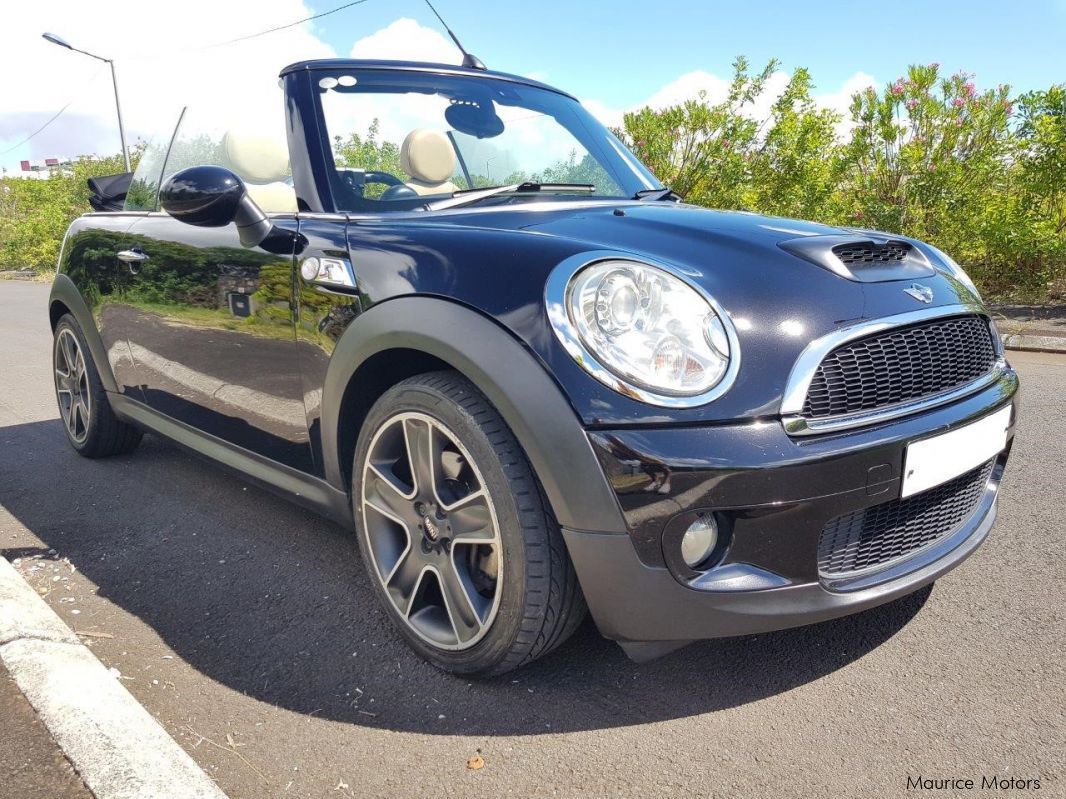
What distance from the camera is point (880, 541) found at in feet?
6.11

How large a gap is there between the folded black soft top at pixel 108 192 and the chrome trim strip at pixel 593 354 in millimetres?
2916

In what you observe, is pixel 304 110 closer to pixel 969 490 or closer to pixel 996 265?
pixel 969 490

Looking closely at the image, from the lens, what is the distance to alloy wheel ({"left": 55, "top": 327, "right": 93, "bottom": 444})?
12.6ft

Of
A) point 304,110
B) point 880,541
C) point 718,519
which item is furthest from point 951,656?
point 304,110

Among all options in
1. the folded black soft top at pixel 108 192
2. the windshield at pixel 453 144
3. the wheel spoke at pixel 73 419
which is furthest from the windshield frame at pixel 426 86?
the wheel spoke at pixel 73 419

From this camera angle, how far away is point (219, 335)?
2.59 metres

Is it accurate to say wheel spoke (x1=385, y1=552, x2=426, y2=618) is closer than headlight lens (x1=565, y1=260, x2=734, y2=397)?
No

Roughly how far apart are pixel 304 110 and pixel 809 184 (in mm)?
6531

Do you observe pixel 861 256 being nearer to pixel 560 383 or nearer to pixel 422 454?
pixel 560 383

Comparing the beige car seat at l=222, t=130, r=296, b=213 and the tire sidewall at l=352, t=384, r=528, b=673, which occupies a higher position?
the beige car seat at l=222, t=130, r=296, b=213

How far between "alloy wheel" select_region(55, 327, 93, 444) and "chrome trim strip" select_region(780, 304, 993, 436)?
3.27 meters

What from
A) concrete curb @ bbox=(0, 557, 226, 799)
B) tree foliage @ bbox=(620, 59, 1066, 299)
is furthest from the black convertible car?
tree foliage @ bbox=(620, 59, 1066, 299)

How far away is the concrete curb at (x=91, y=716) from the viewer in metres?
1.62

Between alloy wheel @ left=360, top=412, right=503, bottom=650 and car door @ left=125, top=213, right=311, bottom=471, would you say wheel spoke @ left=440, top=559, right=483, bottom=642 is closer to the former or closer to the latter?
alloy wheel @ left=360, top=412, right=503, bottom=650
